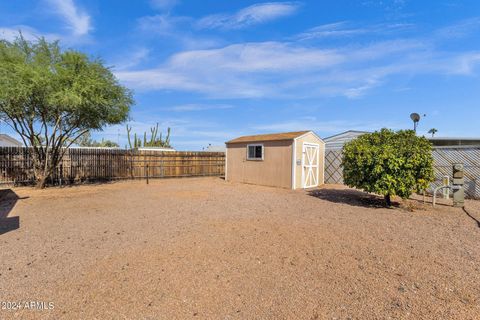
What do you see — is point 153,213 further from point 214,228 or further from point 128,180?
point 128,180

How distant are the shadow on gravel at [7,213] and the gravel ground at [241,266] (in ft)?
0.65

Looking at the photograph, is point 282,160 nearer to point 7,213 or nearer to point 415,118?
point 415,118

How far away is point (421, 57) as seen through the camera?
9.45m

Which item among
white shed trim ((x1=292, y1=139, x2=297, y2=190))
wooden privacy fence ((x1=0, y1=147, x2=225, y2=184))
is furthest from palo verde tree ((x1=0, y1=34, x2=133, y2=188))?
white shed trim ((x1=292, y1=139, x2=297, y2=190))

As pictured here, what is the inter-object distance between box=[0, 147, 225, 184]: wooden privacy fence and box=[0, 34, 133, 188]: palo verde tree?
745 mm

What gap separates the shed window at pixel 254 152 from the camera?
537 inches

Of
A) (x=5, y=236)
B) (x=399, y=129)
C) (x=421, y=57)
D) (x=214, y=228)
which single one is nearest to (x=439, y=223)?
(x=399, y=129)

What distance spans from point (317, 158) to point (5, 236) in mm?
12146

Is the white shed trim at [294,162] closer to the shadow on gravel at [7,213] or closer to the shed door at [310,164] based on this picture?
the shed door at [310,164]

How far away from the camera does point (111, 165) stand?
587 inches

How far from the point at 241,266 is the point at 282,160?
9.47 meters

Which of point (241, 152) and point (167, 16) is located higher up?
point (167, 16)

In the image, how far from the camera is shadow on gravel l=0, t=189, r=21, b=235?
5250 millimetres

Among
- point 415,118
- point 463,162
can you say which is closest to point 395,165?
point 463,162
